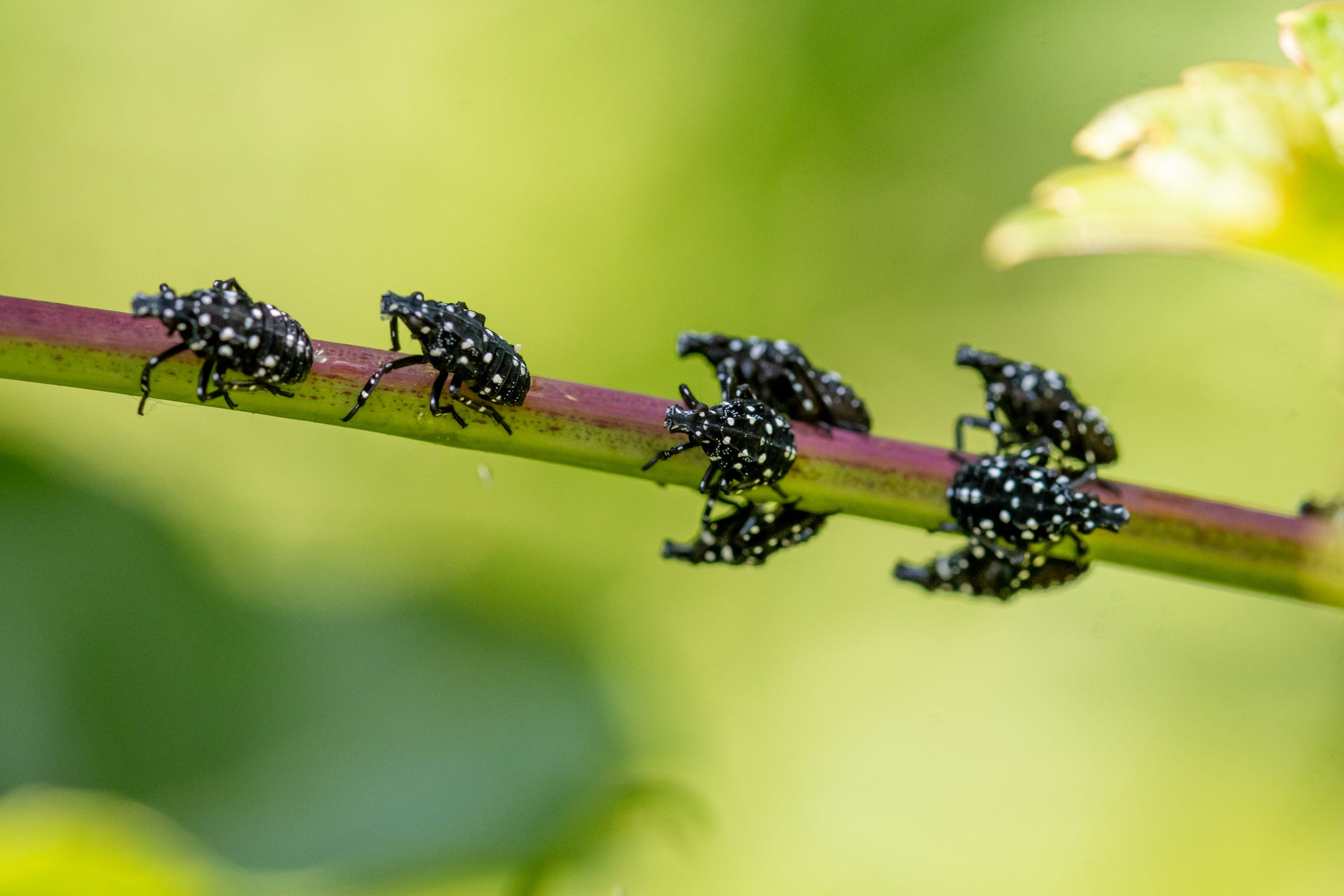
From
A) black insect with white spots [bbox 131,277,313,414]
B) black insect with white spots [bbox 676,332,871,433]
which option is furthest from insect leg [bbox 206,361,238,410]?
black insect with white spots [bbox 676,332,871,433]

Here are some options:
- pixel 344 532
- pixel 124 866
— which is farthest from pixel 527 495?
pixel 124 866

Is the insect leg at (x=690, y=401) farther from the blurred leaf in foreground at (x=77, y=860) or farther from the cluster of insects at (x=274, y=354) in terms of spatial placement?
the blurred leaf in foreground at (x=77, y=860)

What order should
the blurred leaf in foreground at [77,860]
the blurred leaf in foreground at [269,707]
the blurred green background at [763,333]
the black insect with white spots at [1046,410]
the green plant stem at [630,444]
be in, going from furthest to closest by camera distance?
the blurred green background at [763,333] < the blurred leaf in foreground at [269,707] < the black insect with white spots at [1046,410] < the green plant stem at [630,444] < the blurred leaf in foreground at [77,860]

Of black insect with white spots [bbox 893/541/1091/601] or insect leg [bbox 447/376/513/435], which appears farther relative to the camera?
black insect with white spots [bbox 893/541/1091/601]

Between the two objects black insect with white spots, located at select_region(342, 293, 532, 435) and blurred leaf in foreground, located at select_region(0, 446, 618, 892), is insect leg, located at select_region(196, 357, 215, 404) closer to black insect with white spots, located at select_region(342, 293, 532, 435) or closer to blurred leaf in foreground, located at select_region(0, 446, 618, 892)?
black insect with white spots, located at select_region(342, 293, 532, 435)

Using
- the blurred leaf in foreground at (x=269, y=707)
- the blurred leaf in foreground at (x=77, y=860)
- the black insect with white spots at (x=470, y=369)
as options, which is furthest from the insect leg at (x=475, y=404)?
the blurred leaf in foreground at (x=269, y=707)

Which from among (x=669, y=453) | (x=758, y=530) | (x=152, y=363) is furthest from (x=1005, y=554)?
(x=152, y=363)

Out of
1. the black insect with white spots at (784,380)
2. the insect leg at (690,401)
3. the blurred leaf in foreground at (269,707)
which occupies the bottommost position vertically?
the blurred leaf in foreground at (269,707)
